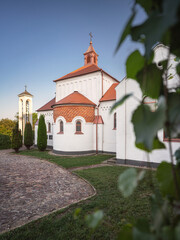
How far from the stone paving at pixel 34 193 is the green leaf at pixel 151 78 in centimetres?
429

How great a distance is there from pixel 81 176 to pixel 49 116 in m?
12.2

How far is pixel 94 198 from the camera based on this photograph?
4.39 metres

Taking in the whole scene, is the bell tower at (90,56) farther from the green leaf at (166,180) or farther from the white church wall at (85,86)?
the green leaf at (166,180)

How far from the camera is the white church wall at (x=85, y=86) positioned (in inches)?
542

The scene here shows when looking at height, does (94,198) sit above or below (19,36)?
below

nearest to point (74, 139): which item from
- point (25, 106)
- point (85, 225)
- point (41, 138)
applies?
point (41, 138)

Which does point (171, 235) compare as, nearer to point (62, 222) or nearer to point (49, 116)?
point (62, 222)

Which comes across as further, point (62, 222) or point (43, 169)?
point (43, 169)

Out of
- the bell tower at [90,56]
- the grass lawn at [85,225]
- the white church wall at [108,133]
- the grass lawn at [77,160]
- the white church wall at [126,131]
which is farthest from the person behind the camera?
the bell tower at [90,56]

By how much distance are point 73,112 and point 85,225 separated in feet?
32.9

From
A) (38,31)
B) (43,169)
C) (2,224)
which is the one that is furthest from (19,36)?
(2,224)

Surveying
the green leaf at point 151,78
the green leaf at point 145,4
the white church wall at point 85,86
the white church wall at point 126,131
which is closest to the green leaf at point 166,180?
the green leaf at point 151,78

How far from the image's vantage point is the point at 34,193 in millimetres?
5066

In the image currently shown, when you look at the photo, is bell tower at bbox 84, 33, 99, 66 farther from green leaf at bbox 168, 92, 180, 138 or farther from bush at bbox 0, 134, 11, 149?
green leaf at bbox 168, 92, 180, 138
